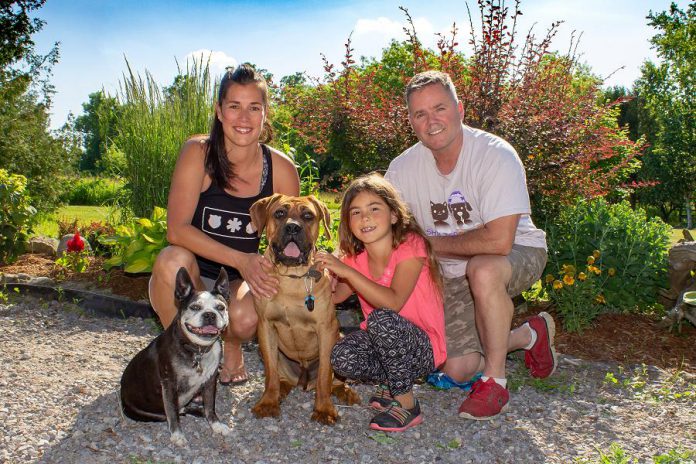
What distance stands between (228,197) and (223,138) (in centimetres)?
42

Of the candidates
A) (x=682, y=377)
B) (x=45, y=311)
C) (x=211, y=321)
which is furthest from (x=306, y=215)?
(x=45, y=311)

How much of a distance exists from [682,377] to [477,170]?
7.56 ft

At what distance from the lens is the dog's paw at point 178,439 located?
10.8 feet

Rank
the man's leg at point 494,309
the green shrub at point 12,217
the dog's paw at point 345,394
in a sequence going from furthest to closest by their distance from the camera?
the green shrub at point 12,217 → the dog's paw at point 345,394 → the man's leg at point 494,309

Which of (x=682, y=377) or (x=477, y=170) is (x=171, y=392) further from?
(x=682, y=377)

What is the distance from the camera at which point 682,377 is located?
4680mm

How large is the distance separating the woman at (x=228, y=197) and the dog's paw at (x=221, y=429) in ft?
2.63

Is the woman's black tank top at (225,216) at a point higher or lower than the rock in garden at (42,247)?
higher

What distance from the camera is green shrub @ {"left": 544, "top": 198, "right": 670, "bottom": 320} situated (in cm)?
577

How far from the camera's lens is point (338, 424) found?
3.70 meters

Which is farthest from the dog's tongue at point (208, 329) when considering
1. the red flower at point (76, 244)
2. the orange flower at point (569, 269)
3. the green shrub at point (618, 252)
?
the red flower at point (76, 244)

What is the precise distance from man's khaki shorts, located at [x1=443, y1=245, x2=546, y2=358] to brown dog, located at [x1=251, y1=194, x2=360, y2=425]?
47.4 inches

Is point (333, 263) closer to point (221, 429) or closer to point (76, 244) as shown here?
point (221, 429)

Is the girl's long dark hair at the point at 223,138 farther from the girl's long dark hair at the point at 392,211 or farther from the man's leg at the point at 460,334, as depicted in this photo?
the man's leg at the point at 460,334
